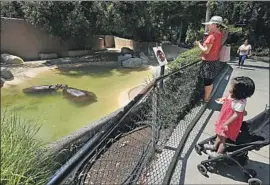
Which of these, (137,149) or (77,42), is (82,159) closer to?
(137,149)

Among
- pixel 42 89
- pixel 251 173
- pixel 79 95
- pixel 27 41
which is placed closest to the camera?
pixel 251 173

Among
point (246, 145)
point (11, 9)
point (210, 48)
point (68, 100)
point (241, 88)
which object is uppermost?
point (11, 9)

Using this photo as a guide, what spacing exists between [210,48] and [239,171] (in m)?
1.85

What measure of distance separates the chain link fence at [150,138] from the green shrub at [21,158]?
463mm

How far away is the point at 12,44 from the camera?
14.3 m

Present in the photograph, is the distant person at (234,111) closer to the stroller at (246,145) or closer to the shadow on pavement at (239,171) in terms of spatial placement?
the stroller at (246,145)

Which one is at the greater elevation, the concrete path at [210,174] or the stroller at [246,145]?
the stroller at [246,145]

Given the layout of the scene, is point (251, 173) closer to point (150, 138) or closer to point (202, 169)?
point (202, 169)

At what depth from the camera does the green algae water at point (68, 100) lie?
24.7 ft

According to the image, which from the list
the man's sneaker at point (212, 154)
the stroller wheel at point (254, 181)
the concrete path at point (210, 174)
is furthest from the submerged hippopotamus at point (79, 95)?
the stroller wheel at point (254, 181)

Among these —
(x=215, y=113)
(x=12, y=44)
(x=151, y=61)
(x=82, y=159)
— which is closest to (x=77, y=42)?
(x=12, y=44)

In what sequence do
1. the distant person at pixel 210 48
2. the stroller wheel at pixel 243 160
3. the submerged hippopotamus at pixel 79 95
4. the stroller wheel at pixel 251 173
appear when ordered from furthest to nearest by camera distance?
the submerged hippopotamus at pixel 79 95, the distant person at pixel 210 48, the stroller wheel at pixel 243 160, the stroller wheel at pixel 251 173

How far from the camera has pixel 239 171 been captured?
104 inches

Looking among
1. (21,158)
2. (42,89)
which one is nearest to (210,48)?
(21,158)
